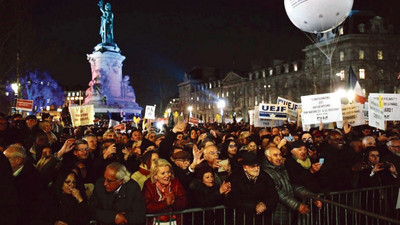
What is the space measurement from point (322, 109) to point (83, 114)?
28.4 ft

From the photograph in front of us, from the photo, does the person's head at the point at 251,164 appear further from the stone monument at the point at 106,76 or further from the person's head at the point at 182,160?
the stone monument at the point at 106,76

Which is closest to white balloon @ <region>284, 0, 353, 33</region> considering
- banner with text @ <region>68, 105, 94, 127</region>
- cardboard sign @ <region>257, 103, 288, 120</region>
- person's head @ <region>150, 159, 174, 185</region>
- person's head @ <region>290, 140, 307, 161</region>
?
cardboard sign @ <region>257, 103, 288, 120</region>

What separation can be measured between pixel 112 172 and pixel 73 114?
10.1 meters

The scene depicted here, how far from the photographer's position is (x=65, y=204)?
486cm

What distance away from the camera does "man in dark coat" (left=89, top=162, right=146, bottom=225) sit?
4719 millimetres

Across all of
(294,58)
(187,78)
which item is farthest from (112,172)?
(187,78)

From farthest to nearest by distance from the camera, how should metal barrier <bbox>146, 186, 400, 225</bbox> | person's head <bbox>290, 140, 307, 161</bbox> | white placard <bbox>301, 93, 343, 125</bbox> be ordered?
white placard <bbox>301, 93, 343, 125</bbox> → person's head <bbox>290, 140, 307, 161</bbox> → metal barrier <bbox>146, 186, 400, 225</bbox>

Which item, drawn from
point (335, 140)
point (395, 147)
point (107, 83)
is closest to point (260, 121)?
point (335, 140)

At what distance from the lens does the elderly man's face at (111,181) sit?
4945 mm

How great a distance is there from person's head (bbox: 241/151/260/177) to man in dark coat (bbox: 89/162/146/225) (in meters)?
1.60

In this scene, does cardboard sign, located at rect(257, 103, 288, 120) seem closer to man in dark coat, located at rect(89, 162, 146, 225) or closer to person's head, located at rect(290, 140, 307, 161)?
person's head, located at rect(290, 140, 307, 161)

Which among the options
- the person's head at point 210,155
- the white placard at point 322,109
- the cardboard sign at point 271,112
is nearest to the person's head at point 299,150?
the person's head at point 210,155

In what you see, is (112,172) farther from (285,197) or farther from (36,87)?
(36,87)

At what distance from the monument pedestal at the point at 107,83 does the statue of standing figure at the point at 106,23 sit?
Answer: 3.35ft
